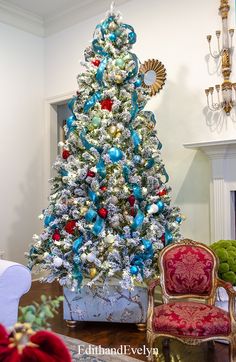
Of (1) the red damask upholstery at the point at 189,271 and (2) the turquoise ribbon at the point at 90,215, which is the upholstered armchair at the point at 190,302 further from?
(2) the turquoise ribbon at the point at 90,215

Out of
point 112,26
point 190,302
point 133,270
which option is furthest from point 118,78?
point 190,302

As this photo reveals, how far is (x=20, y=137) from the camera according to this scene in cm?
469

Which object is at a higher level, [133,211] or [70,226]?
[133,211]

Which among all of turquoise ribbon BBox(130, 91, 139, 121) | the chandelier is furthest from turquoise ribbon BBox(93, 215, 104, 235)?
the chandelier

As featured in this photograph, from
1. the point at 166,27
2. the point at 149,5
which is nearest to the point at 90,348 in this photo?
the point at 166,27

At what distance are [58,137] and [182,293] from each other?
348 cm

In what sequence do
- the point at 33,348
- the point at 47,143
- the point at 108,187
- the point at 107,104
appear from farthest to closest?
the point at 47,143, the point at 107,104, the point at 108,187, the point at 33,348

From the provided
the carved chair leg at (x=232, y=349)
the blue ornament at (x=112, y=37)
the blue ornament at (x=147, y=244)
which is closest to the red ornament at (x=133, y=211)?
the blue ornament at (x=147, y=244)

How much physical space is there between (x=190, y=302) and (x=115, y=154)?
1256 mm

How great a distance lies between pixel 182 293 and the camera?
8.27ft

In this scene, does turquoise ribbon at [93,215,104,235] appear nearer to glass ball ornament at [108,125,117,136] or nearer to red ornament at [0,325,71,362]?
glass ball ornament at [108,125,117,136]

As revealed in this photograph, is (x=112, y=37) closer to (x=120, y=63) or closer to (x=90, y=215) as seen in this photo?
(x=120, y=63)

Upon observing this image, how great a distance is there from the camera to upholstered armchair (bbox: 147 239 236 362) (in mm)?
2113

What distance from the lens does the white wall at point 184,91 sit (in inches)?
138
